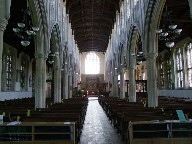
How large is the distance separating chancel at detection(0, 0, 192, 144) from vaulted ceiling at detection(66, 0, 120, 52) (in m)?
0.15

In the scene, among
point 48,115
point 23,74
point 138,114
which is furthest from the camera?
point 23,74

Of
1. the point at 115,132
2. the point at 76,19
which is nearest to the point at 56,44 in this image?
the point at 115,132

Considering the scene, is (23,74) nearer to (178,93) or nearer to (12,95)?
(12,95)

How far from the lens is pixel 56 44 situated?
65.6 feet

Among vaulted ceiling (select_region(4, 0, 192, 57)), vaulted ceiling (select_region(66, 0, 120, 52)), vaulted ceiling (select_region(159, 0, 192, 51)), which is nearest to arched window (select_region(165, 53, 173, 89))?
vaulted ceiling (select_region(4, 0, 192, 57))

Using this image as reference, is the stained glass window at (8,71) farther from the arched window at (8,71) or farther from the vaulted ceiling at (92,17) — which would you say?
the vaulted ceiling at (92,17)

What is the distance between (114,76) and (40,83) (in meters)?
18.0

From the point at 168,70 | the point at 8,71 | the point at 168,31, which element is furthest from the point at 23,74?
the point at 168,31

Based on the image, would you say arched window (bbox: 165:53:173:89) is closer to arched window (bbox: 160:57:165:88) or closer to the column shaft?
arched window (bbox: 160:57:165:88)

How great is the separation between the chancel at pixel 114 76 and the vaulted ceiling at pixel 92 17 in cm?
15

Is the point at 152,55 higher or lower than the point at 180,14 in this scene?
lower

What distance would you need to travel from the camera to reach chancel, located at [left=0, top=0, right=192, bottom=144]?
20.9ft

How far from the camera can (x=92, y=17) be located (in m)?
36.0

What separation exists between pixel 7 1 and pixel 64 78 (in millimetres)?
18063
